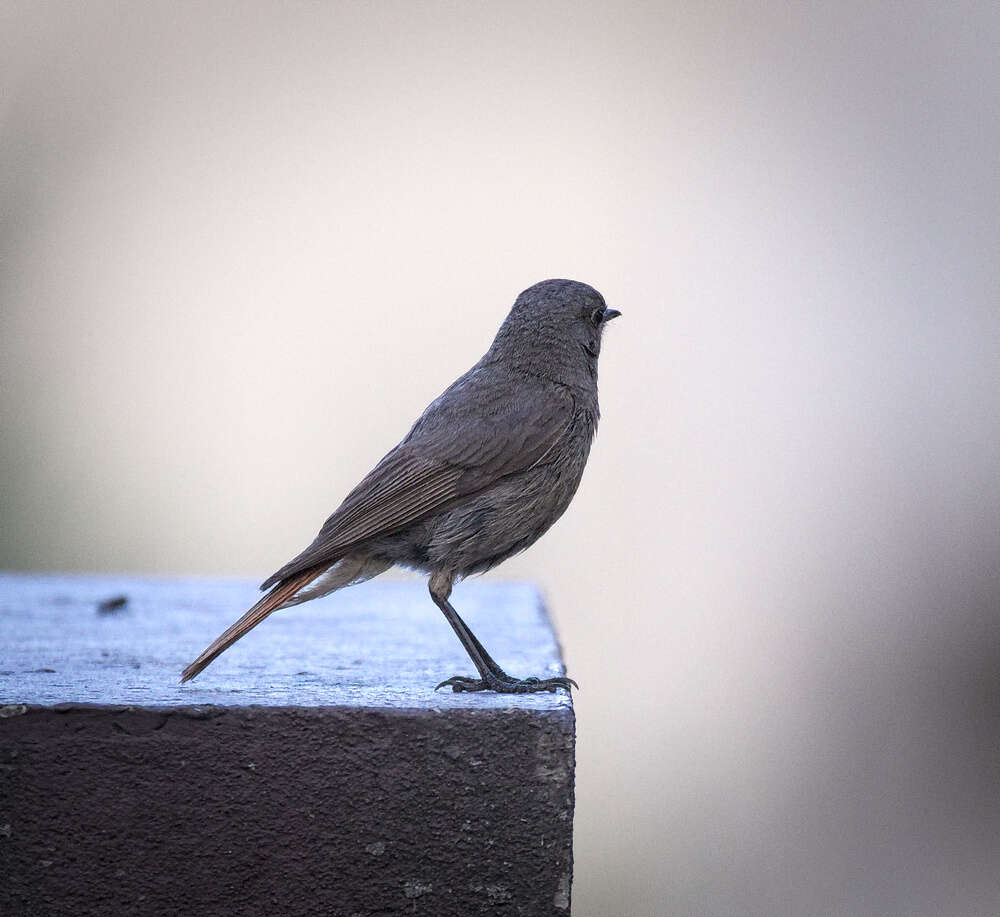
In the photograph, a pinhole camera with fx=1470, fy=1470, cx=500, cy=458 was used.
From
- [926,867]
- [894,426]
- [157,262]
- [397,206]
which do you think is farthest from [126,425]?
[926,867]

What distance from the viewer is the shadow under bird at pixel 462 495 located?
3.43m

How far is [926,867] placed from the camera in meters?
7.49

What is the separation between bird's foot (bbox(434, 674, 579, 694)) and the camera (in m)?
3.16

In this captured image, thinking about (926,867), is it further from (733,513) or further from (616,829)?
(733,513)

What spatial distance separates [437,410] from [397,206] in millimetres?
6207

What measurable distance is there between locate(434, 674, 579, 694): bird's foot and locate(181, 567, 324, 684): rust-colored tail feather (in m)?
0.41

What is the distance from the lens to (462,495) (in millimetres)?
3531

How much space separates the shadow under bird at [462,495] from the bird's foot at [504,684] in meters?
0.02

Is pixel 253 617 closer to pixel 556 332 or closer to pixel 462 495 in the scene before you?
pixel 462 495

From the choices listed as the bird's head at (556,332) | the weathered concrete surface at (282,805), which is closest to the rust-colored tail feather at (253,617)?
the weathered concrete surface at (282,805)

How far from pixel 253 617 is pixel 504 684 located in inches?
22.5

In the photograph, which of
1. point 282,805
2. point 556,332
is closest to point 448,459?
point 556,332

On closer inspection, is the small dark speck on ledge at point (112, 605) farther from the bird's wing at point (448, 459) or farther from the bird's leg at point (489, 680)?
the bird's leg at point (489, 680)

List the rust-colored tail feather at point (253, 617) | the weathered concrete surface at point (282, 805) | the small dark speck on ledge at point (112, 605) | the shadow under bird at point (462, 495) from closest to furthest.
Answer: the weathered concrete surface at point (282, 805)
the rust-colored tail feather at point (253, 617)
the shadow under bird at point (462, 495)
the small dark speck on ledge at point (112, 605)
